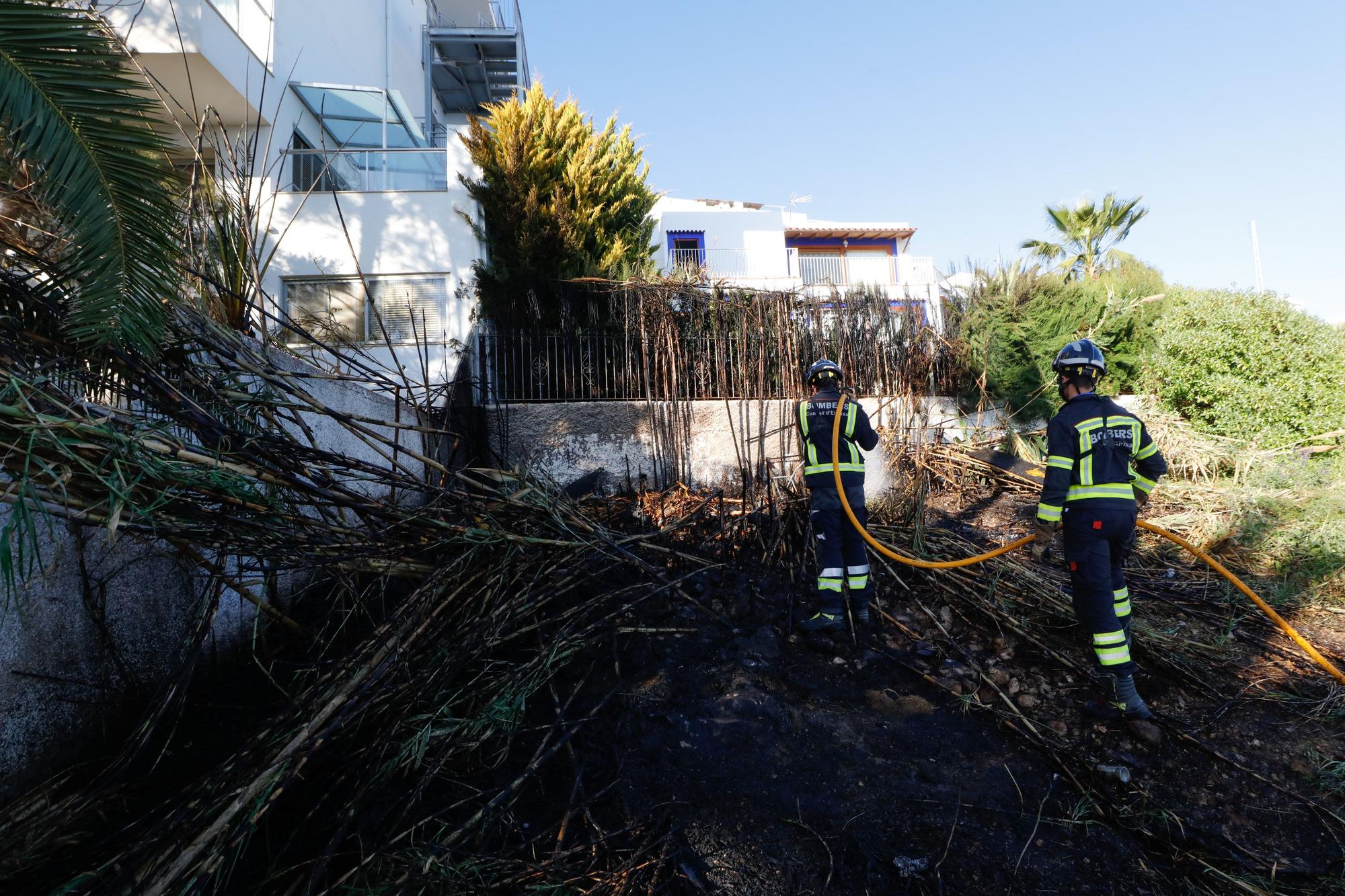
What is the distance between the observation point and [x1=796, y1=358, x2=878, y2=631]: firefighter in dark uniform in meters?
4.87

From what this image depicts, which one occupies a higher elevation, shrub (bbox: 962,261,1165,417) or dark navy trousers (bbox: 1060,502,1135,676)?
shrub (bbox: 962,261,1165,417)

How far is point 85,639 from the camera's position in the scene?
2.91 meters

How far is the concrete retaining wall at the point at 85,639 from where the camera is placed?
2.57 meters

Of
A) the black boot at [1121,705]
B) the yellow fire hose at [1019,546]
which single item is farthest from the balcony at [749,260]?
the black boot at [1121,705]

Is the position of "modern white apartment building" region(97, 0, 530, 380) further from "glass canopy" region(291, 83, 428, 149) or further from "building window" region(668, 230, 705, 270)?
"building window" region(668, 230, 705, 270)

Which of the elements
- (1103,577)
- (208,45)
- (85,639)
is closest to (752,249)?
(208,45)

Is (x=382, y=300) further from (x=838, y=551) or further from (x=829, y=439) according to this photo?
(x=838, y=551)

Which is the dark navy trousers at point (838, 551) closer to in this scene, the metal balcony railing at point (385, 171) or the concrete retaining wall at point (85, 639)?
the concrete retaining wall at point (85, 639)

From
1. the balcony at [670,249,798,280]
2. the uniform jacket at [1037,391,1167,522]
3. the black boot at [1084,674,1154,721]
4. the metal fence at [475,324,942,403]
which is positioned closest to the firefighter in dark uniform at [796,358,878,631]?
the uniform jacket at [1037,391,1167,522]

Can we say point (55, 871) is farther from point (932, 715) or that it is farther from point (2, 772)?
point (932, 715)

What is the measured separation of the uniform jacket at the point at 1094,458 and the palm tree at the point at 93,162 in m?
4.32

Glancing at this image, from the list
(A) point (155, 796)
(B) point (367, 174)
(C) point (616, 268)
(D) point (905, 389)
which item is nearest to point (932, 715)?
(A) point (155, 796)

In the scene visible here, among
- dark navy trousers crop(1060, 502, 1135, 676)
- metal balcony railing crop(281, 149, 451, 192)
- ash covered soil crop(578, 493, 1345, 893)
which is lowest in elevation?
ash covered soil crop(578, 493, 1345, 893)

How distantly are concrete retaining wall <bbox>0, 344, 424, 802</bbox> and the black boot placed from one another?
4526 mm
